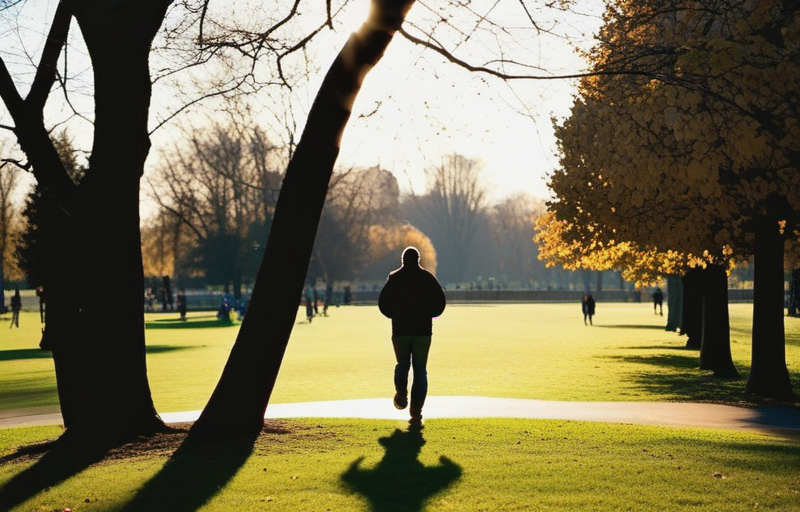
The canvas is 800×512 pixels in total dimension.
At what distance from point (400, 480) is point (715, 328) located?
1728 cm

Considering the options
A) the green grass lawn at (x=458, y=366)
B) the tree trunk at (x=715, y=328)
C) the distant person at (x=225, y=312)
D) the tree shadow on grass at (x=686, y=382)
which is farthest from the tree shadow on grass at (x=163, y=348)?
the distant person at (x=225, y=312)

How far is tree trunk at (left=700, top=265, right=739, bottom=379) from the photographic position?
79.3 feet

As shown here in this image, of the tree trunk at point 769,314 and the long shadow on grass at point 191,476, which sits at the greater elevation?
the tree trunk at point 769,314

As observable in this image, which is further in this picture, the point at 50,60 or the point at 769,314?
the point at 769,314

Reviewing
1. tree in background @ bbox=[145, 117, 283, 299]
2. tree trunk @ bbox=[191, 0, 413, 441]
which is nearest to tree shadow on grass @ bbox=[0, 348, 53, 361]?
tree trunk @ bbox=[191, 0, 413, 441]

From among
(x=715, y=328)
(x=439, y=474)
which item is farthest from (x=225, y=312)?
(x=439, y=474)

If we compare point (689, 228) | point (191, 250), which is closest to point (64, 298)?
point (689, 228)

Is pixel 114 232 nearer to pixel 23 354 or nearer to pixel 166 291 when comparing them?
pixel 23 354

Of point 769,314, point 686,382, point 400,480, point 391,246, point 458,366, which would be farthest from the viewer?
point 391,246

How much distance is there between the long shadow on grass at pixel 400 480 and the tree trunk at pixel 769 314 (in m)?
9.82

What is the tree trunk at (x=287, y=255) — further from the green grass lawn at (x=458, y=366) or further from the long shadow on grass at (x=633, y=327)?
the long shadow on grass at (x=633, y=327)

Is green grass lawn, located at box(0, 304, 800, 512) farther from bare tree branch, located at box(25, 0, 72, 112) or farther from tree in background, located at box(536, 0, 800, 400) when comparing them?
bare tree branch, located at box(25, 0, 72, 112)

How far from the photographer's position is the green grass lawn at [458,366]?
19344 millimetres

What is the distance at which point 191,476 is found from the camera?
8.89 meters
